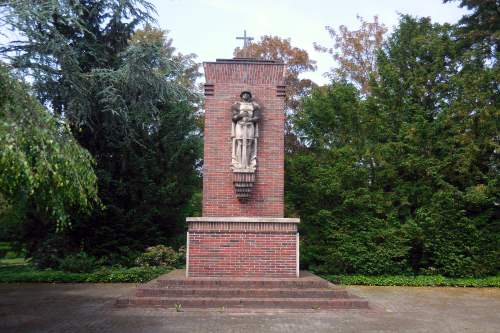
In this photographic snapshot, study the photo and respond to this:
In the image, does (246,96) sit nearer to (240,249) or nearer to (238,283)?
(240,249)

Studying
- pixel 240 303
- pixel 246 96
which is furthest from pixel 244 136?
pixel 240 303

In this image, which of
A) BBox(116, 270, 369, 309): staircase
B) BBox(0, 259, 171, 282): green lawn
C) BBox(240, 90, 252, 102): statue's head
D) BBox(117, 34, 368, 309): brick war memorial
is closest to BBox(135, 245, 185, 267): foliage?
BBox(0, 259, 171, 282): green lawn

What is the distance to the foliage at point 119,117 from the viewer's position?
12.0 meters

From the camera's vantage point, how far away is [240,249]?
31.4 ft

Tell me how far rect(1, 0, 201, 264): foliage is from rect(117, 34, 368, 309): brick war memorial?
3.66 metres

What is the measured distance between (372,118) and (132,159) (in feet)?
25.9

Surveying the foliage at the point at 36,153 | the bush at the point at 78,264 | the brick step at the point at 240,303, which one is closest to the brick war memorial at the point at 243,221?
the brick step at the point at 240,303

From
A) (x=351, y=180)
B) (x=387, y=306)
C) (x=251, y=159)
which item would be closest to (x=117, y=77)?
(x=251, y=159)

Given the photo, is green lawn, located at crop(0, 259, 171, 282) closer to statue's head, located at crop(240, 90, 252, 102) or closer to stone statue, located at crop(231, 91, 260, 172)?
stone statue, located at crop(231, 91, 260, 172)

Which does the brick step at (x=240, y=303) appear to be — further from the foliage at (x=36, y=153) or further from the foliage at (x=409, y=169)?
the foliage at (x=409, y=169)

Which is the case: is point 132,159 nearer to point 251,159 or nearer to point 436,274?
point 251,159

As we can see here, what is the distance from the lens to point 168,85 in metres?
13.5

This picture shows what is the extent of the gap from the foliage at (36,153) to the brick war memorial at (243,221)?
3.63 meters

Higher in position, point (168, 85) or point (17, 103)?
point (168, 85)
